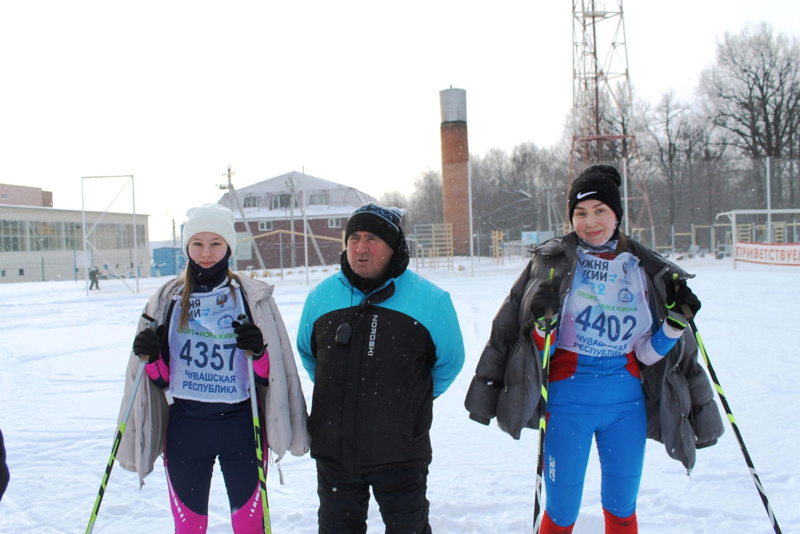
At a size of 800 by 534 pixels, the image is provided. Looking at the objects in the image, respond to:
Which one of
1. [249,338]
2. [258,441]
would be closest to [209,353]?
[249,338]

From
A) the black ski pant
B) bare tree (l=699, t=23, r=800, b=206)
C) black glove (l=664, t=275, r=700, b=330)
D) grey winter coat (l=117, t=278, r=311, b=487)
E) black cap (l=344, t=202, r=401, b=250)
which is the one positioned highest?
bare tree (l=699, t=23, r=800, b=206)

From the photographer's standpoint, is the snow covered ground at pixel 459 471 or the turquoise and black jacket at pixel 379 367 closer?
the turquoise and black jacket at pixel 379 367

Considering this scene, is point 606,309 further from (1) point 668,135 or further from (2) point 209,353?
(1) point 668,135

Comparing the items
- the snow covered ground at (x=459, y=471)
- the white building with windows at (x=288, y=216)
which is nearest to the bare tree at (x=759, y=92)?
the white building with windows at (x=288, y=216)

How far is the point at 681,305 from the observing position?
2240 mm

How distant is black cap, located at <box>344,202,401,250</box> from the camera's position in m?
2.33

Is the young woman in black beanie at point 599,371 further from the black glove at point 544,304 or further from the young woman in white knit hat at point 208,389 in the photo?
the young woman in white knit hat at point 208,389

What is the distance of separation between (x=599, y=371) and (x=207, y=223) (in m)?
1.87

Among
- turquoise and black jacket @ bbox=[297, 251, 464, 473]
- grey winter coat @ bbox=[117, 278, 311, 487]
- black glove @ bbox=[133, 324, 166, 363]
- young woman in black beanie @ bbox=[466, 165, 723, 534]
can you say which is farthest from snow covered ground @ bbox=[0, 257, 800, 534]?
black glove @ bbox=[133, 324, 166, 363]

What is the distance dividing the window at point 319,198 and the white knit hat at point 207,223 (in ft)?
131

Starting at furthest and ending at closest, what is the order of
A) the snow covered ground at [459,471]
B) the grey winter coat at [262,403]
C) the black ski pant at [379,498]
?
the snow covered ground at [459,471], the grey winter coat at [262,403], the black ski pant at [379,498]

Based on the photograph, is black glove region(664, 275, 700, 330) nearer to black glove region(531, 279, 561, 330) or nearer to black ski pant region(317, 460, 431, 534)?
black glove region(531, 279, 561, 330)

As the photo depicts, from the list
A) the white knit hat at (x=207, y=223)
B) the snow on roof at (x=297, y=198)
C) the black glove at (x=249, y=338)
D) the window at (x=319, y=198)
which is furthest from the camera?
the window at (x=319, y=198)

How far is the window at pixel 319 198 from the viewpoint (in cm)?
4225
